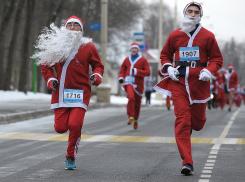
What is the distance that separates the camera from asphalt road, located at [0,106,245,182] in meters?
7.29

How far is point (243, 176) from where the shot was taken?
284 inches

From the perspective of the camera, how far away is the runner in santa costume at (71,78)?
777 cm

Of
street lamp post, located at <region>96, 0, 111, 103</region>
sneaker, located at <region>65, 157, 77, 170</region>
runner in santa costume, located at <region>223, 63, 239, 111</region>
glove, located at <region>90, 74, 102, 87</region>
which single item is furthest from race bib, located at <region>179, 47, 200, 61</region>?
street lamp post, located at <region>96, 0, 111, 103</region>

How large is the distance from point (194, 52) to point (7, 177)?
8.76 ft

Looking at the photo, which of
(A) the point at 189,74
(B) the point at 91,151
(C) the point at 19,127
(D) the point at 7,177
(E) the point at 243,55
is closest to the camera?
(D) the point at 7,177

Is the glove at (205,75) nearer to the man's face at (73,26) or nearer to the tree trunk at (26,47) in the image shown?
the man's face at (73,26)

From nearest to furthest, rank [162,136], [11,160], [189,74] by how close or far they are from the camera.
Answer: [189,74] < [11,160] < [162,136]

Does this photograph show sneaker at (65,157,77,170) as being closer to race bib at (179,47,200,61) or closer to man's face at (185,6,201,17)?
race bib at (179,47,200,61)

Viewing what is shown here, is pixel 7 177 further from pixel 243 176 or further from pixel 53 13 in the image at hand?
pixel 53 13

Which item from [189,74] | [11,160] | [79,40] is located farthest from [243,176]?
[11,160]

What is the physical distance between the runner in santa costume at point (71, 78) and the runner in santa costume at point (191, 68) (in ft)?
3.10

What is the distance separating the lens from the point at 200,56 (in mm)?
7754

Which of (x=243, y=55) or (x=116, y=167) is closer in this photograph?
(x=116, y=167)

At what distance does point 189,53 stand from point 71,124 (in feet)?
5.49
